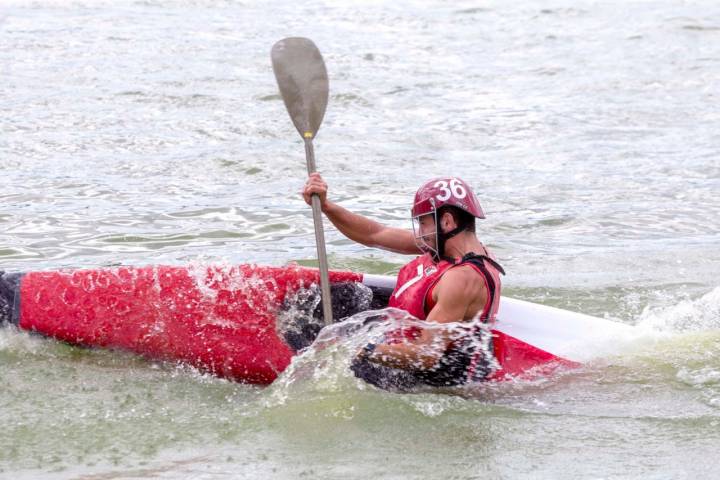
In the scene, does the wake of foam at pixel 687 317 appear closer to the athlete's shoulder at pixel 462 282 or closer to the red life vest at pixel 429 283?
the red life vest at pixel 429 283

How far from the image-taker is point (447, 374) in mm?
4961

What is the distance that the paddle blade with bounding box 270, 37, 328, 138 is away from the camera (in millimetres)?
5480

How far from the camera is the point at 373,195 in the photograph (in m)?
9.59

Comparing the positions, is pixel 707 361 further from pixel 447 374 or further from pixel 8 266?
pixel 8 266

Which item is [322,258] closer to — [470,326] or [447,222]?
[447,222]

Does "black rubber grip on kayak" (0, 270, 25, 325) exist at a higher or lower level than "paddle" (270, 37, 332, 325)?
lower

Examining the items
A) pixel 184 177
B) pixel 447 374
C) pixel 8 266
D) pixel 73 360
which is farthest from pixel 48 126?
pixel 447 374

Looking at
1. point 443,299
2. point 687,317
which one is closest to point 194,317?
point 443,299

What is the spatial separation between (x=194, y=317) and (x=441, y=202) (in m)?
1.26

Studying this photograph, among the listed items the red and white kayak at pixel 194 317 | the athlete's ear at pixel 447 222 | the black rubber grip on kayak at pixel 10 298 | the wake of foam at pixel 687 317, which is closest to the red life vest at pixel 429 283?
the athlete's ear at pixel 447 222

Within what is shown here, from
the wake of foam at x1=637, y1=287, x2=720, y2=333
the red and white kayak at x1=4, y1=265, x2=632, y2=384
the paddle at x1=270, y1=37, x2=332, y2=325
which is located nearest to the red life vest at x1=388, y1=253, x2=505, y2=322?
the red and white kayak at x1=4, y1=265, x2=632, y2=384

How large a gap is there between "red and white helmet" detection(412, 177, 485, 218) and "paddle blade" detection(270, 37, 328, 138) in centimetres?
78

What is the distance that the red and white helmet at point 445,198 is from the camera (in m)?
4.91

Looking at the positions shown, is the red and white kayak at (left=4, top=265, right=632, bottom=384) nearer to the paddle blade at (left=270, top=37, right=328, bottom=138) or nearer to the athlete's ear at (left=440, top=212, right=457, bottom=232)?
the athlete's ear at (left=440, top=212, right=457, bottom=232)
